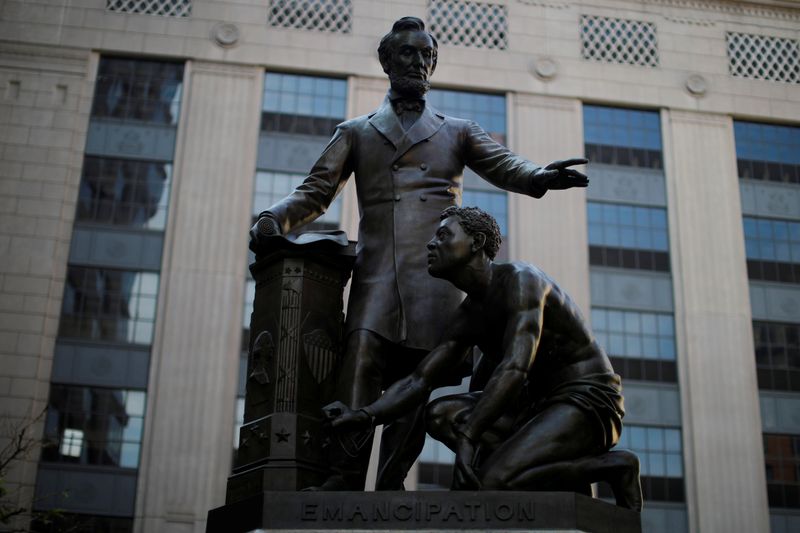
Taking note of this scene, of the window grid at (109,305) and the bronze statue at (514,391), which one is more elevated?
the window grid at (109,305)

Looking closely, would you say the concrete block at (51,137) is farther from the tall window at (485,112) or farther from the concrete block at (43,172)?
the tall window at (485,112)

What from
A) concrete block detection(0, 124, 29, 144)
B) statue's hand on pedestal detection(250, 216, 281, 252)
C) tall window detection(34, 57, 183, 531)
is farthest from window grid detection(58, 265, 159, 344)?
statue's hand on pedestal detection(250, 216, 281, 252)

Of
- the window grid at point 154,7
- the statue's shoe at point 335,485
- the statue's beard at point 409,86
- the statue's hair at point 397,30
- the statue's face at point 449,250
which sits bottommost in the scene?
the statue's shoe at point 335,485

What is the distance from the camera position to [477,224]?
22.9 ft

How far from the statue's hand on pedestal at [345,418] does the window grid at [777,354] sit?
31568mm

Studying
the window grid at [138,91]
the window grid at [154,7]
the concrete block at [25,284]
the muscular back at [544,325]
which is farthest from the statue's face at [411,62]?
the window grid at [154,7]

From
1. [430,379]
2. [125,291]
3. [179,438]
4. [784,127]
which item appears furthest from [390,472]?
[784,127]

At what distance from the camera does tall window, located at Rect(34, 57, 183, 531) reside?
31.6m

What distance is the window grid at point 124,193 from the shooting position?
3462 cm

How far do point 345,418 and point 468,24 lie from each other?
110 feet

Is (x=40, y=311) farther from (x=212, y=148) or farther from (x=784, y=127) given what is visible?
(x=784, y=127)

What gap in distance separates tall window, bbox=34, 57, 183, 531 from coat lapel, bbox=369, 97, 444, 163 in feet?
79.7

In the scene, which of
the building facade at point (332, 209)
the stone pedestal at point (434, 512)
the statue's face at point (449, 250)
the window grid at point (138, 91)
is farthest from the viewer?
the window grid at point (138, 91)

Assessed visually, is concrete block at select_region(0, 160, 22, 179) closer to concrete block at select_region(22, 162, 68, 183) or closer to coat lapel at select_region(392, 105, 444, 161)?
concrete block at select_region(22, 162, 68, 183)
